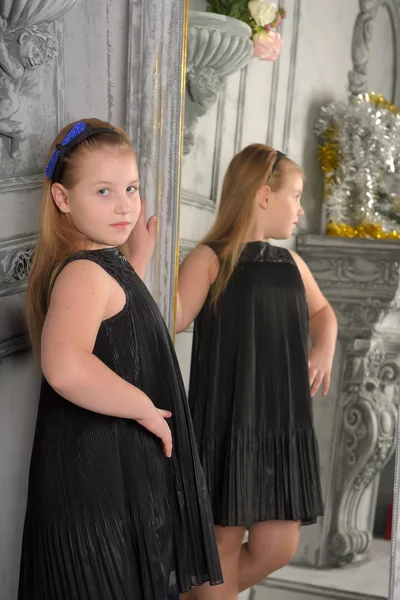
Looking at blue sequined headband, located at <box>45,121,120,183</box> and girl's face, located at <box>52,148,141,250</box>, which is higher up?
blue sequined headband, located at <box>45,121,120,183</box>

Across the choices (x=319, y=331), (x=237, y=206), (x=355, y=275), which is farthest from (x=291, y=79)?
(x=319, y=331)

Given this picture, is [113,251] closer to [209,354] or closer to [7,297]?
[7,297]

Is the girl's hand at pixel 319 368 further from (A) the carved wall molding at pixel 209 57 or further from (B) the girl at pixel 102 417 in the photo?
(A) the carved wall molding at pixel 209 57

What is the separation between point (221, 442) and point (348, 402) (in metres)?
0.34

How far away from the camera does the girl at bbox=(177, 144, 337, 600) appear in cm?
194

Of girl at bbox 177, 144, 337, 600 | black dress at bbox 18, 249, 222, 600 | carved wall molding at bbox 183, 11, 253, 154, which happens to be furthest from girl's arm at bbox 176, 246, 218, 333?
black dress at bbox 18, 249, 222, 600

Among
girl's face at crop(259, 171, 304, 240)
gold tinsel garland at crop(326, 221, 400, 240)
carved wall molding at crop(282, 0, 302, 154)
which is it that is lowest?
gold tinsel garland at crop(326, 221, 400, 240)

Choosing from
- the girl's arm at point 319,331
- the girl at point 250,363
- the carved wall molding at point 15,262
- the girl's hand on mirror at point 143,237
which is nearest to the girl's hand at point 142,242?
the girl's hand on mirror at point 143,237

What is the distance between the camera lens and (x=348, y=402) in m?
2.09

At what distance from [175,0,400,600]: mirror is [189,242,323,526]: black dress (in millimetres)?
72

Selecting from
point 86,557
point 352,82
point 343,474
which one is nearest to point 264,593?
point 343,474

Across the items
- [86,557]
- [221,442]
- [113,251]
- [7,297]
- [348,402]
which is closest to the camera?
[86,557]

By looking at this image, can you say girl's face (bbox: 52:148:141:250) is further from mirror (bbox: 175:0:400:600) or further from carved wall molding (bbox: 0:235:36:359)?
mirror (bbox: 175:0:400:600)

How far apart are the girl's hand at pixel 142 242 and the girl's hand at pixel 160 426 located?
0.41 meters
